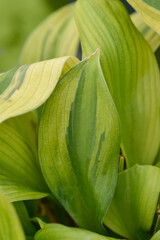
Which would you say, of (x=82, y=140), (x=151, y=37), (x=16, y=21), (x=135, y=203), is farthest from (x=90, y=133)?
(x=16, y=21)

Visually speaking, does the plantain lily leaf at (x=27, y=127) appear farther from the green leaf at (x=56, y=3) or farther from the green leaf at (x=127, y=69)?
the green leaf at (x=56, y=3)

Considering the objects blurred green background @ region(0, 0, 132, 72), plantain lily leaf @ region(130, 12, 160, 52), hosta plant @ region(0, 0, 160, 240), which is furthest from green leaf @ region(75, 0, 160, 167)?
blurred green background @ region(0, 0, 132, 72)

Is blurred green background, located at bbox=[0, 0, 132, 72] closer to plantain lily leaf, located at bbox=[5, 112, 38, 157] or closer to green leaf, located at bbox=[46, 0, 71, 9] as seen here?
green leaf, located at bbox=[46, 0, 71, 9]

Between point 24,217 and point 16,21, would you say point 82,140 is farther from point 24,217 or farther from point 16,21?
point 16,21

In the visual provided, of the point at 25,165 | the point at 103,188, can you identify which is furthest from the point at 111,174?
the point at 25,165

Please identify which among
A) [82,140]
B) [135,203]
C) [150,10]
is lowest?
[135,203]

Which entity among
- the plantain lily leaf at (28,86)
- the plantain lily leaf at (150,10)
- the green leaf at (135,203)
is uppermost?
the plantain lily leaf at (150,10)

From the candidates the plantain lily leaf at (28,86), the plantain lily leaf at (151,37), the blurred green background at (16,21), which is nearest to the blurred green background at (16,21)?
the blurred green background at (16,21)
